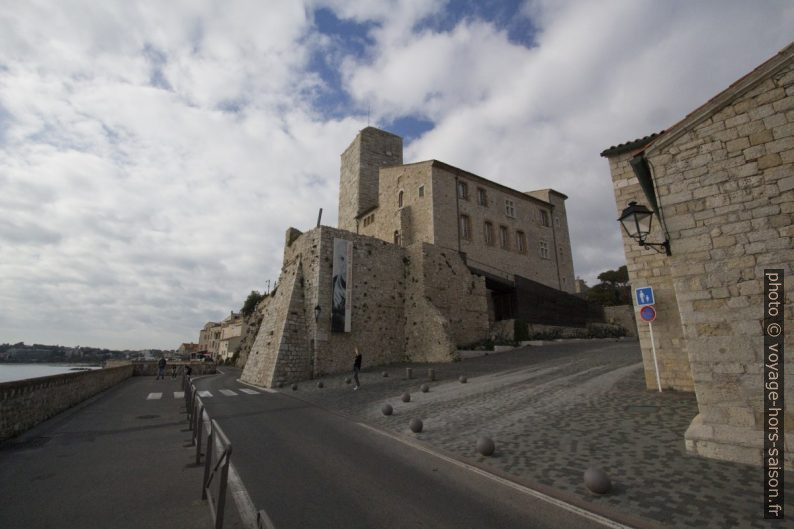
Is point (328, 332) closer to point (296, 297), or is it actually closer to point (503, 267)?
point (296, 297)

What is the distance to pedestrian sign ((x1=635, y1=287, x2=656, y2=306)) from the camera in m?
8.75

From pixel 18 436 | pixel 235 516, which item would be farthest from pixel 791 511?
pixel 18 436

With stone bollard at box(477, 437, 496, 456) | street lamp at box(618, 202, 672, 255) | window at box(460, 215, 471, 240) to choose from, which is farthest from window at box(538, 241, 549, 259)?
stone bollard at box(477, 437, 496, 456)

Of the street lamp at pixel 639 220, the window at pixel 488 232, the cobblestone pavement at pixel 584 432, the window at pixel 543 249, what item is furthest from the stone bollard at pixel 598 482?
the window at pixel 543 249

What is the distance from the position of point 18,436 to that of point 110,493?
5532mm

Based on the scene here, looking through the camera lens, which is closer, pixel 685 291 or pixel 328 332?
pixel 685 291

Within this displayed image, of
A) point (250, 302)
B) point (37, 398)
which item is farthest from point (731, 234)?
point (250, 302)

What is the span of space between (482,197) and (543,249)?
324 inches

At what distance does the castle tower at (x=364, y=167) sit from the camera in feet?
115

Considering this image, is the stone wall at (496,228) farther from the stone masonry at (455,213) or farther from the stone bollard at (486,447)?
the stone bollard at (486,447)

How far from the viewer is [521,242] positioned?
32375 mm

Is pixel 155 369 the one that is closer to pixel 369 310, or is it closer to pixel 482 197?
pixel 369 310

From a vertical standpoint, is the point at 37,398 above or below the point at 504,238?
below

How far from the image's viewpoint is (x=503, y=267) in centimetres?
3006
